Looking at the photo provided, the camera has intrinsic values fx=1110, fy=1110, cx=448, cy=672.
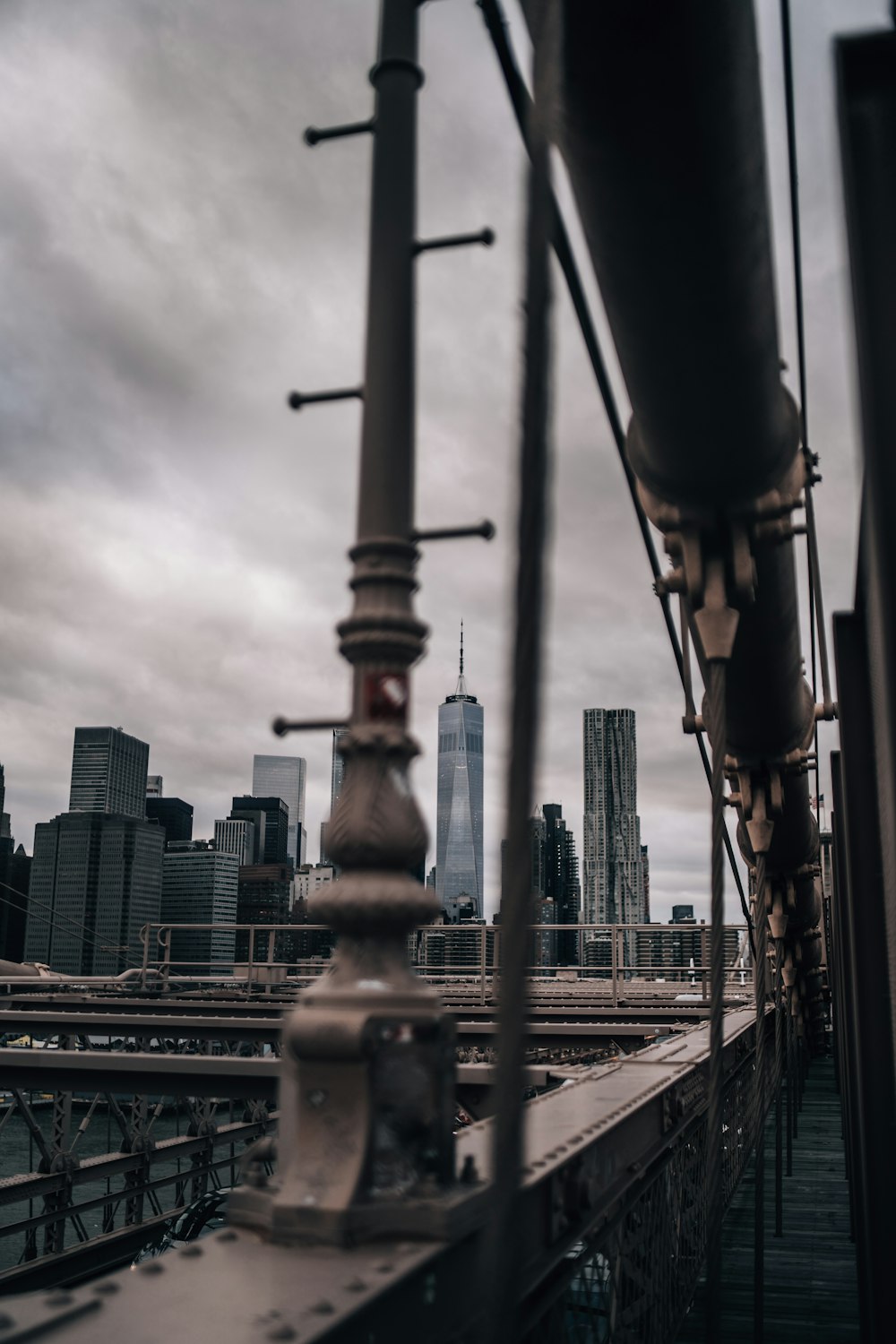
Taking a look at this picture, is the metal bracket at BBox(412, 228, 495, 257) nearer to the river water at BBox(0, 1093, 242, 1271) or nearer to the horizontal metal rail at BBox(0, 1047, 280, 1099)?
the horizontal metal rail at BBox(0, 1047, 280, 1099)

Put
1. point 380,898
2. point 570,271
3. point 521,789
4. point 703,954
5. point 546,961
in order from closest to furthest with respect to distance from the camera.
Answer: point 521,789 < point 380,898 < point 570,271 < point 703,954 < point 546,961

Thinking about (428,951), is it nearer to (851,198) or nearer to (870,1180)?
(870,1180)

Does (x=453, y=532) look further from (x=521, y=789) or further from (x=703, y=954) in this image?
(x=703, y=954)

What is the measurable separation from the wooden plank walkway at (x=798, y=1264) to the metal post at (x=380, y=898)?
11.6ft

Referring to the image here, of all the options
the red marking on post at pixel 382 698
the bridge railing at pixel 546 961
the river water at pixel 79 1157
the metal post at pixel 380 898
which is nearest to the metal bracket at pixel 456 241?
the metal post at pixel 380 898

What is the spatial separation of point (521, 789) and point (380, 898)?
4.43ft

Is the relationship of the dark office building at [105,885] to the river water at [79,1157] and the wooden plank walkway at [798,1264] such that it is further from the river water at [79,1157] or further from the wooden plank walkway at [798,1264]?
the wooden plank walkway at [798,1264]

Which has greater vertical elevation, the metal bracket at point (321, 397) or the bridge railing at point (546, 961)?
the metal bracket at point (321, 397)

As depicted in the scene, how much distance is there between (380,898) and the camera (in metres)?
2.23

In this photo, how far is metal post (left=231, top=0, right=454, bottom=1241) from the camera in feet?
6.53

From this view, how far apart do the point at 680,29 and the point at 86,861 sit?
430 ft

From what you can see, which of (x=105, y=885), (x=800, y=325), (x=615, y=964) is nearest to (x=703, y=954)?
(x=615, y=964)

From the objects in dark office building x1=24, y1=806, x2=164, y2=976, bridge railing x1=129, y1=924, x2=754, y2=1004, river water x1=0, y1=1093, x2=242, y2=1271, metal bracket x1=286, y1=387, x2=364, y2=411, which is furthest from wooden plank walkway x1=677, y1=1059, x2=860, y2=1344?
dark office building x1=24, y1=806, x2=164, y2=976

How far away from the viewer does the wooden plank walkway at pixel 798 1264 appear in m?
5.04
